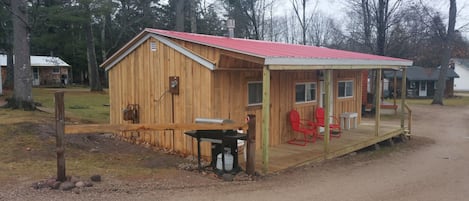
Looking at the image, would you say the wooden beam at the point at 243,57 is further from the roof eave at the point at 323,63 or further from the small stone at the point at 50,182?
the small stone at the point at 50,182

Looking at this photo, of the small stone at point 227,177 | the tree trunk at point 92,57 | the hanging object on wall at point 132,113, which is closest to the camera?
the small stone at point 227,177

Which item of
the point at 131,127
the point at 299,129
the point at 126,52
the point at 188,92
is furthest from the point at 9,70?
the point at 131,127

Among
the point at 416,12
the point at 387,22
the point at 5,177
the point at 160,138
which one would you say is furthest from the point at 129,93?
the point at 416,12

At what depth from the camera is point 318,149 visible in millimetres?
8883

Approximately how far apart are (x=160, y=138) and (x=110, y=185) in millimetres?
3219

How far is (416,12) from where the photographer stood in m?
25.0

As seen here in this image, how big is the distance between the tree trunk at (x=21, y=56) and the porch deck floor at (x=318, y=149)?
26.6ft

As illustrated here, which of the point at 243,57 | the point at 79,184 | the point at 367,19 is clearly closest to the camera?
the point at 79,184

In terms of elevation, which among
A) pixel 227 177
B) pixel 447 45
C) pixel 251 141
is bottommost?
pixel 227 177

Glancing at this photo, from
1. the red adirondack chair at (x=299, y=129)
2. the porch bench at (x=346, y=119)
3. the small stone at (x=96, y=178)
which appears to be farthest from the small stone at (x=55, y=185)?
the porch bench at (x=346, y=119)

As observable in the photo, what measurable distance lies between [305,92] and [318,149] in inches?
78.2

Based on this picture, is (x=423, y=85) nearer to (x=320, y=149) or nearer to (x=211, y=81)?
(x=320, y=149)

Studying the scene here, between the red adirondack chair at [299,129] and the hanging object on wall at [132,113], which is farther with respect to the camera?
the red adirondack chair at [299,129]

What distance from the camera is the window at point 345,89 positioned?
38.8 ft
